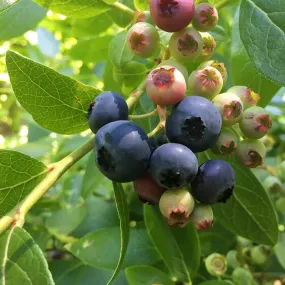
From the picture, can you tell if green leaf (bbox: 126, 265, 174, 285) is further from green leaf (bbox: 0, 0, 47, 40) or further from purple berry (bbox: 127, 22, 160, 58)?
green leaf (bbox: 0, 0, 47, 40)

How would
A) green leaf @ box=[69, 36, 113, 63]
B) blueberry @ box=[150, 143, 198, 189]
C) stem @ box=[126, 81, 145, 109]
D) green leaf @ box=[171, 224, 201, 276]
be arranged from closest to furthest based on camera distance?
1. blueberry @ box=[150, 143, 198, 189]
2. stem @ box=[126, 81, 145, 109]
3. green leaf @ box=[171, 224, 201, 276]
4. green leaf @ box=[69, 36, 113, 63]

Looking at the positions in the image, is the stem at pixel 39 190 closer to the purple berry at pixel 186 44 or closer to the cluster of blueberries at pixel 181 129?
the cluster of blueberries at pixel 181 129

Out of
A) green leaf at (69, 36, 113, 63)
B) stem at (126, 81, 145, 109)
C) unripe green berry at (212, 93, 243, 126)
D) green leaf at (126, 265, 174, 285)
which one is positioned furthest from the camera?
green leaf at (69, 36, 113, 63)

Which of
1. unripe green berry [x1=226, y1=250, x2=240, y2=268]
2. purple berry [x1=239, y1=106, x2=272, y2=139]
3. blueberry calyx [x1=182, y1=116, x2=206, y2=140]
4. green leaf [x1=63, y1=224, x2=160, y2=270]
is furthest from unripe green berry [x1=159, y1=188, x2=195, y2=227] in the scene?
unripe green berry [x1=226, y1=250, x2=240, y2=268]

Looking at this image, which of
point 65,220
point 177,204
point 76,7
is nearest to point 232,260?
point 65,220

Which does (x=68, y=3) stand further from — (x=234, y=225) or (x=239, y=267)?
(x=239, y=267)

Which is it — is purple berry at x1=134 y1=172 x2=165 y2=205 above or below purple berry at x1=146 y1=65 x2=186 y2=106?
below
